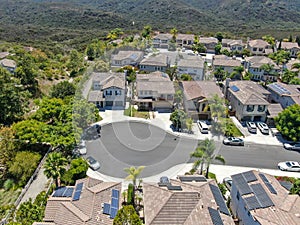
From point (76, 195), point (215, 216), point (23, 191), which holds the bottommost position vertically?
point (23, 191)

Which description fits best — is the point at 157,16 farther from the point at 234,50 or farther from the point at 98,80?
the point at 98,80

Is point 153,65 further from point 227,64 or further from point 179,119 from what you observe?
point 179,119

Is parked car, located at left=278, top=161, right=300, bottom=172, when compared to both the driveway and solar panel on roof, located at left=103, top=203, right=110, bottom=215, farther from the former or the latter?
solar panel on roof, located at left=103, top=203, right=110, bottom=215

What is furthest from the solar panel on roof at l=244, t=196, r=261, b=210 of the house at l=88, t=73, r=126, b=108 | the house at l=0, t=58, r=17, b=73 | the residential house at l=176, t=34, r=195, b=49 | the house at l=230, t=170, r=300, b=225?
the residential house at l=176, t=34, r=195, b=49

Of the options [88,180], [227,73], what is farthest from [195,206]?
[227,73]

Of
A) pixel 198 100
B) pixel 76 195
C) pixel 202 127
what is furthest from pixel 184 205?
pixel 198 100

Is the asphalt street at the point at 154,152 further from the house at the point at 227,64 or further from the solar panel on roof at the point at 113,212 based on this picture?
the house at the point at 227,64
